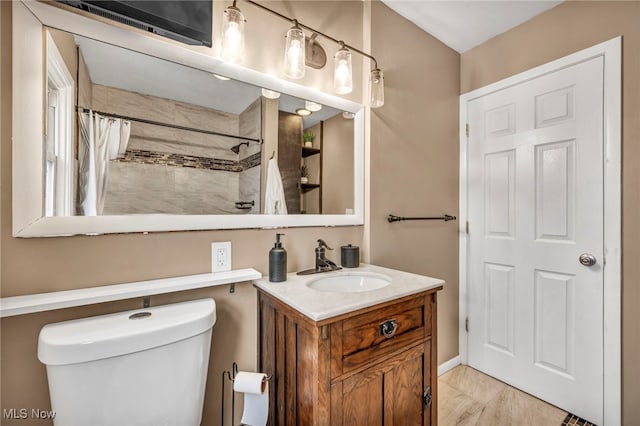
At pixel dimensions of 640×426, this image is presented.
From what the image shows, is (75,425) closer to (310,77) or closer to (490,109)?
(310,77)

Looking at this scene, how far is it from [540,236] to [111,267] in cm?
223

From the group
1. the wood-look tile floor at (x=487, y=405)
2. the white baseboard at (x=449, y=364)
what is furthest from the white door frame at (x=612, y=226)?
the white baseboard at (x=449, y=364)

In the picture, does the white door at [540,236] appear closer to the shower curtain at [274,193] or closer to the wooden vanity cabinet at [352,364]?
the wooden vanity cabinet at [352,364]

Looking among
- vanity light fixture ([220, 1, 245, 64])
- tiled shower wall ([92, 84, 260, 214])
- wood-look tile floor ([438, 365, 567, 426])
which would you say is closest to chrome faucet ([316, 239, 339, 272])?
tiled shower wall ([92, 84, 260, 214])

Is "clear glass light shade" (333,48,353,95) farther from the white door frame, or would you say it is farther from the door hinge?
the door hinge

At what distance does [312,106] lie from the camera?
58.4 inches

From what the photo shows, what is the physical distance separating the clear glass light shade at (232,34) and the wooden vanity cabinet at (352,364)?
1.01m

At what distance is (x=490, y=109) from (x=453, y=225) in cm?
85

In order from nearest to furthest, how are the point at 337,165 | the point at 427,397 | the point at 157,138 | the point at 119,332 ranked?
1. the point at 119,332
2. the point at 157,138
3. the point at 427,397
4. the point at 337,165

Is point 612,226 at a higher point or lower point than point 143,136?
lower

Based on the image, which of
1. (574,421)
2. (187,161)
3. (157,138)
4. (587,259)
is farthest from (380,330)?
(574,421)

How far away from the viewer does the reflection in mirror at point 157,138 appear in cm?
93

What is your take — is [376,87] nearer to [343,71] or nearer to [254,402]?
[343,71]

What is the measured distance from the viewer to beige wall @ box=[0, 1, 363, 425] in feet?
2.80
